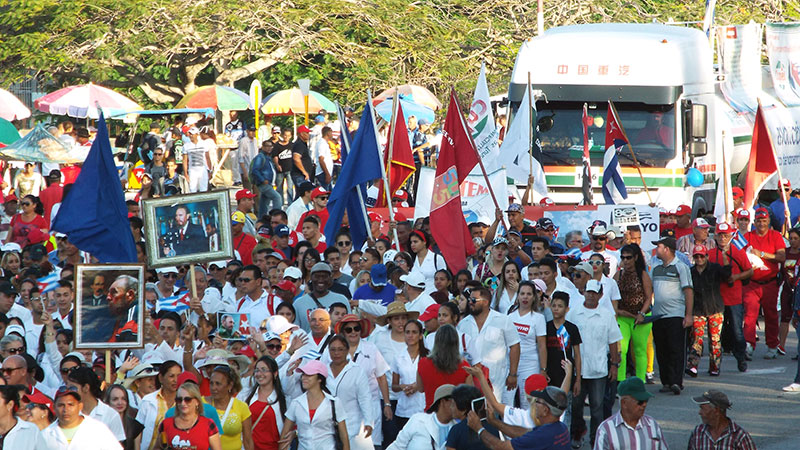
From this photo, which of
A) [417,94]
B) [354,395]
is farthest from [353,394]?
[417,94]

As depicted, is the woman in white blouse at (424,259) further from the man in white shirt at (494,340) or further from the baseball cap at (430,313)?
the man in white shirt at (494,340)

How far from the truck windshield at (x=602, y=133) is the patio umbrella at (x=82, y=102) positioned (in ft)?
37.3

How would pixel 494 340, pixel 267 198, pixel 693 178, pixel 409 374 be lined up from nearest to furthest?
1. pixel 409 374
2. pixel 494 340
3. pixel 693 178
4. pixel 267 198

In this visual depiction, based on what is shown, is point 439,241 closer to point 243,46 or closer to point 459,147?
point 459,147

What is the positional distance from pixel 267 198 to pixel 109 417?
12.5 metres

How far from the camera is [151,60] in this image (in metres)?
31.5

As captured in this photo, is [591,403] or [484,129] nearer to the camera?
Result: [591,403]

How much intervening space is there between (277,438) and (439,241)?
4.75 m

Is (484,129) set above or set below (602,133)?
above

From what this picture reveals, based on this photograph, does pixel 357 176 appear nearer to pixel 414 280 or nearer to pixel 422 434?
pixel 414 280

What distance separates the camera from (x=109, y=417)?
8.66m

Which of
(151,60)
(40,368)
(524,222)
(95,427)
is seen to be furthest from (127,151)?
A: (95,427)

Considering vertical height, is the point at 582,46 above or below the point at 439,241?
above

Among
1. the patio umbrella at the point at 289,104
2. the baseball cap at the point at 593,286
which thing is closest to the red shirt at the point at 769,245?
the baseball cap at the point at 593,286
